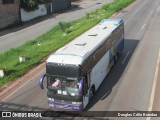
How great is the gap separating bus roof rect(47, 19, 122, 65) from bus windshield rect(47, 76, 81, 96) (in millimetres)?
1027

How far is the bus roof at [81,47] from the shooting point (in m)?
18.5

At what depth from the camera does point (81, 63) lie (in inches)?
719

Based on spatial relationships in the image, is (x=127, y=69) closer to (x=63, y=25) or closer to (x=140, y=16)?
(x=63, y=25)

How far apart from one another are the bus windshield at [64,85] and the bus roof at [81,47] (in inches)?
40.4

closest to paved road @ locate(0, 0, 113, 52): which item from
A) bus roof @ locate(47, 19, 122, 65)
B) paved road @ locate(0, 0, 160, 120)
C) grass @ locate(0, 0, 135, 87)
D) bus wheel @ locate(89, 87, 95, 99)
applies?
grass @ locate(0, 0, 135, 87)

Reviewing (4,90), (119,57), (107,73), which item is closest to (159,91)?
(107,73)

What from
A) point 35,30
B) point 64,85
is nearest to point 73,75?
point 64,85

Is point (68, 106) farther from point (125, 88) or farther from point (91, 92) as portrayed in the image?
point (125, 88)

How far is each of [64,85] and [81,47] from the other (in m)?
3.47

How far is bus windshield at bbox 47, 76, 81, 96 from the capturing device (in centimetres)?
1827

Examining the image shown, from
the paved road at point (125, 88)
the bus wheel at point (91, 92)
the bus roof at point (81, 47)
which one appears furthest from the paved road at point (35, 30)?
the bus wheel at point (91, 92)

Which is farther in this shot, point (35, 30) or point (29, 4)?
point (29, 4)

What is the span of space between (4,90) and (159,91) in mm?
11781

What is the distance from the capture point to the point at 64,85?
18.5 metres
